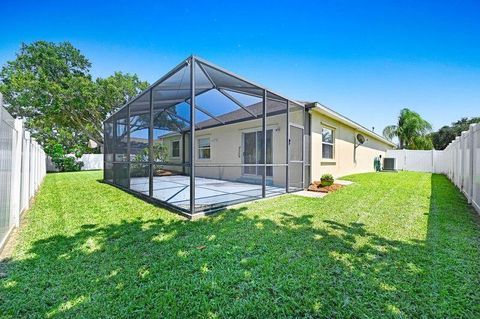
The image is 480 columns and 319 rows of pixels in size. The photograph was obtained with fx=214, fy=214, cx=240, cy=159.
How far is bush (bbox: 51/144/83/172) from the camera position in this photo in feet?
52.6

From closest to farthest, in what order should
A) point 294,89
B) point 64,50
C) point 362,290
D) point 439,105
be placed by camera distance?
point 362,290, point 294,89, point 439,105, point 64,50

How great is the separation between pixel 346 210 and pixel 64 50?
27.7m

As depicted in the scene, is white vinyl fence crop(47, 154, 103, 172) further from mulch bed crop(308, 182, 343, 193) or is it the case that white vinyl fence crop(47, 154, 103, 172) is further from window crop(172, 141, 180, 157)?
mulch bed crop(308, 182, 343, 193)

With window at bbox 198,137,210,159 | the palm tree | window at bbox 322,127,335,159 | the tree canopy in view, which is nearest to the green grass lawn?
window at bbox 322,127,335,159

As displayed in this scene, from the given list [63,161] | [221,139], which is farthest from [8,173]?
[63,161]

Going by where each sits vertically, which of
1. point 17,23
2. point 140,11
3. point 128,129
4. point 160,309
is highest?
point 17,23

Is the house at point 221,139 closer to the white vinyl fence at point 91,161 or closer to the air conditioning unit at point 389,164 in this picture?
the air conditioning unit at point 389,164

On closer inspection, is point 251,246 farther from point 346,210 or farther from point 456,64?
point 456,64

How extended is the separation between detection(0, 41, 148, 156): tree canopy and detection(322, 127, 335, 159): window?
690 inches

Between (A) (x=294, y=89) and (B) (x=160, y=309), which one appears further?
(A) (x=294, y=89)

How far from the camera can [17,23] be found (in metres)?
11.3

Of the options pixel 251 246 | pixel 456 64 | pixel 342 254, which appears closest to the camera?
pixel 342 254

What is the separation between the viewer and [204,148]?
12.2m

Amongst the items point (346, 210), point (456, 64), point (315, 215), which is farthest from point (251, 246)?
point (456, 64)
